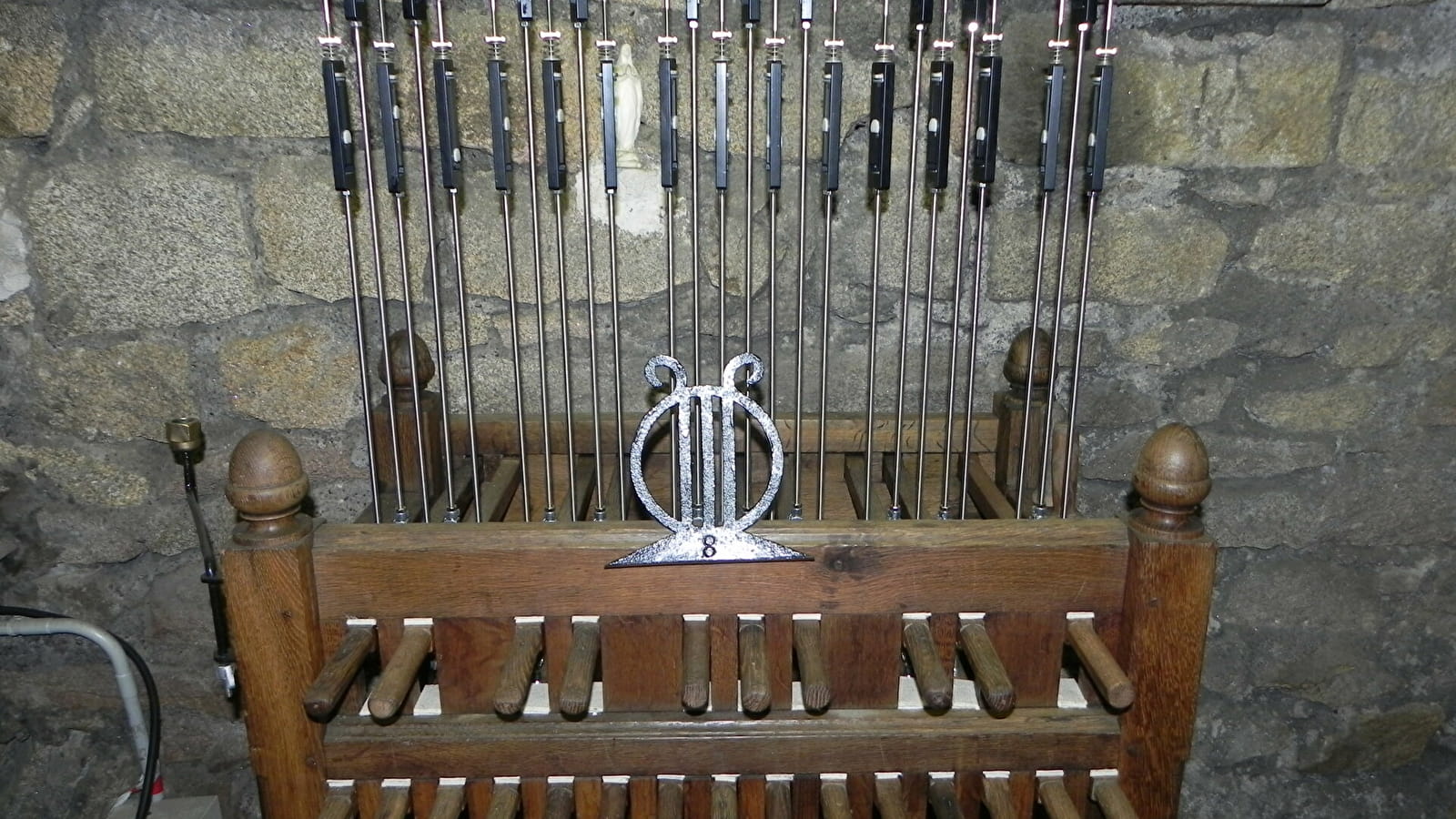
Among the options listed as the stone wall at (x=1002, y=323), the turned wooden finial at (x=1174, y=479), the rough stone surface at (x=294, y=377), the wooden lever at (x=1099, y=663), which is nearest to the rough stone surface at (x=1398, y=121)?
the stone wall at (x=1002, y=323)

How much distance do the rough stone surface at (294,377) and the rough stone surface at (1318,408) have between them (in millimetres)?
1243

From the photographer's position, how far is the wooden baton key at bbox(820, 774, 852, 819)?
3.29 feet

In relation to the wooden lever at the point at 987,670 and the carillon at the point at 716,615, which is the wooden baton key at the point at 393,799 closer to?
the carillon at the point at 716,615

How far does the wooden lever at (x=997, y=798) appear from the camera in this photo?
1004mm

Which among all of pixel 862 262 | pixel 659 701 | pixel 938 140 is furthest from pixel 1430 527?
pixel 659 701

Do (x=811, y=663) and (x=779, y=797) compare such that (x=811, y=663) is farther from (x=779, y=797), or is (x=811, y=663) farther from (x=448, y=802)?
(x=448, y=802)

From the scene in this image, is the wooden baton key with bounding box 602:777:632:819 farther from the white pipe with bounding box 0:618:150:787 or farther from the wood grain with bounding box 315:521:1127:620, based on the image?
the white pipe with bounding box 0:618:150:787

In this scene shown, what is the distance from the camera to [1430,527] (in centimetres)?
149

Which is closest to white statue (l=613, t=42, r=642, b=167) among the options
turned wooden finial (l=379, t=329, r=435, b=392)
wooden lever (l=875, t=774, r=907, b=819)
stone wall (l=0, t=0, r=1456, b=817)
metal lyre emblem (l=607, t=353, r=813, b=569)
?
stone wall (l=0, t=0, r=1456, b=817)

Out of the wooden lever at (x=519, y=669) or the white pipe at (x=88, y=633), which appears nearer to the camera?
the wooden lever at (x=519, y=669)

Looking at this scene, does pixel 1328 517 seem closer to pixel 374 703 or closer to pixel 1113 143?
pixel 1113 143

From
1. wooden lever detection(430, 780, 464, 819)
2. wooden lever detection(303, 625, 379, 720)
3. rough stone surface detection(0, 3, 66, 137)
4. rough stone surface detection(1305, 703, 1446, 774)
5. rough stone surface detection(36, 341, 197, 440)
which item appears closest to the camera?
wooden lever detection(303, 625, 379, 720)

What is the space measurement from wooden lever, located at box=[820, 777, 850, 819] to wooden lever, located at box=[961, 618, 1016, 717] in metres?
0.16

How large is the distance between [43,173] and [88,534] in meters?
0.48
